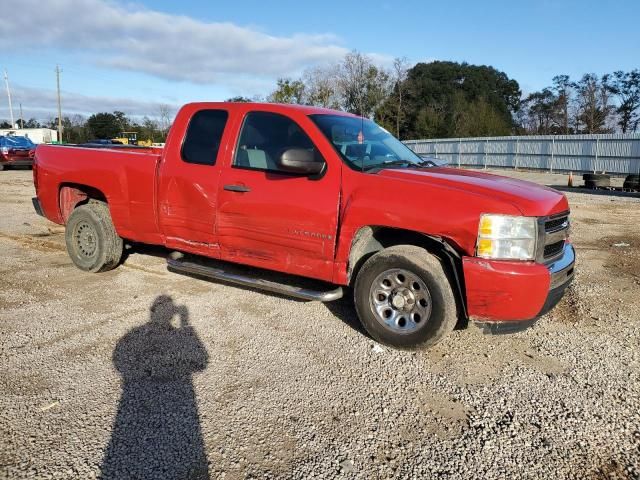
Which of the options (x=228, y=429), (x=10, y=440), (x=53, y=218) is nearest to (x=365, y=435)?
(x=228, y=429)

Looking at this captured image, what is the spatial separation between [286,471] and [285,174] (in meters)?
2.49

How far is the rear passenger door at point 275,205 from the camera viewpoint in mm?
4129

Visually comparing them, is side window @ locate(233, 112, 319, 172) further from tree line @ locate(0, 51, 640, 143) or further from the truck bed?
tree line @ locate(0, 51, 640, 143)

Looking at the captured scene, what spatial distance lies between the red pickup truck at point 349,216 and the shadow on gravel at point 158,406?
84 cm

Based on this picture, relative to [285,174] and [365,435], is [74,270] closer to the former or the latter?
[285,174]

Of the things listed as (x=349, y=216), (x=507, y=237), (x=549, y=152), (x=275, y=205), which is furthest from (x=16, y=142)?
(x=549, y=152)

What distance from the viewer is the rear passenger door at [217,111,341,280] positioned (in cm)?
→ 413

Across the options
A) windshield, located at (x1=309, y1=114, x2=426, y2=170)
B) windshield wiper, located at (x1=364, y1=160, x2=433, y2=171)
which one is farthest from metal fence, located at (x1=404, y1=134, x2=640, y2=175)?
windshield, located at (x1=309, y1=114, x2=426, y2=170)

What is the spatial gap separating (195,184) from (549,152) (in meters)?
29.9

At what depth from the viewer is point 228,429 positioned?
113 inches

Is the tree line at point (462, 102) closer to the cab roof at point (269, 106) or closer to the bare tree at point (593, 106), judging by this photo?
the bare tree at point (593, 106)

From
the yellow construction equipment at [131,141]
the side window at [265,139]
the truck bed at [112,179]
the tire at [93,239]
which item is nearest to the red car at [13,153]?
the yellow construction equipment at [131,141]

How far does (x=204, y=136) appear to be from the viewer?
4914 millimetres

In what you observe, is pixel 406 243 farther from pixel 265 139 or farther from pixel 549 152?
pixel 549 152
